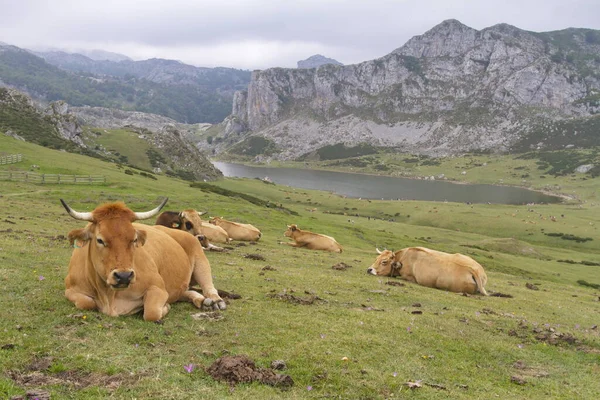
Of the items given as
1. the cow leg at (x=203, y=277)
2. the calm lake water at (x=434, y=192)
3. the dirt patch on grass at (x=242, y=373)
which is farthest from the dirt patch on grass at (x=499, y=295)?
the calm lake water at (x=434, y=192)

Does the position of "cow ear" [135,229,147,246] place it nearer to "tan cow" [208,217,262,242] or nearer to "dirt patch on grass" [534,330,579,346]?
"dirt patch on grass" [534,330,579,346]

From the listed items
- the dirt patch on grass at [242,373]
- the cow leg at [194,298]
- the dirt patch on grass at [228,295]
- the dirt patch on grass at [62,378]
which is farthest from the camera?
the dirt patch on grass at [228,295]

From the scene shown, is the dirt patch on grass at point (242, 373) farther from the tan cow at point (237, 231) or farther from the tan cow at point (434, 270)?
the tan cow at point (237, 231)

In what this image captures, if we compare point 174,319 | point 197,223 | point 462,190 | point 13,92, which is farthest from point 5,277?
point 462,190

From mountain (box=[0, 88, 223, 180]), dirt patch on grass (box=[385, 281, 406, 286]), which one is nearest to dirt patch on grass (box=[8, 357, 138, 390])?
dirt patch on grass (box=[385, 281, 406, 286])

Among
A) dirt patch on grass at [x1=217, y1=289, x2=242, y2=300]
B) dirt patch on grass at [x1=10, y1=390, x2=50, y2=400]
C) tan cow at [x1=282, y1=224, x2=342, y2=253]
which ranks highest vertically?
dirt patch on grass at [x1=10, y1=390, x2=50, y2=400]

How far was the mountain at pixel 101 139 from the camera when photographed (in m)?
89.4

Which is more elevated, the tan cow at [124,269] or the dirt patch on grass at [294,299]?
A: the tan cow at [124,269]

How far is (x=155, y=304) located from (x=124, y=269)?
130 centimetres

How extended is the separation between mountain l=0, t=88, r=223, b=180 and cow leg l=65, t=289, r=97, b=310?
86.0 m

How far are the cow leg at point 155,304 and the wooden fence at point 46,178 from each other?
42.3 metres

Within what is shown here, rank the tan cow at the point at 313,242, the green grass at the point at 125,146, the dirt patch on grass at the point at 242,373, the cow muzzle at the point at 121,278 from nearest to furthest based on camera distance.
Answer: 1. the dirt patch on grass at the point at 242,373
2. the cow muzzle at the point at 121,278
3. the tan cow at the point at 313,242
4. the green grass at the point at 125,146

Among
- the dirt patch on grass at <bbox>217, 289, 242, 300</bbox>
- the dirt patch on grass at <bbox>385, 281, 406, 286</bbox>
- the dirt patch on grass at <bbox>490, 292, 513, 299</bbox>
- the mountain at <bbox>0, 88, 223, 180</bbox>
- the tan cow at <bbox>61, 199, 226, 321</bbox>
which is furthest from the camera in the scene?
the mountain at <bbox>0, 88, 223, 180</bbox>

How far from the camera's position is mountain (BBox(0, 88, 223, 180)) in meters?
89.4
